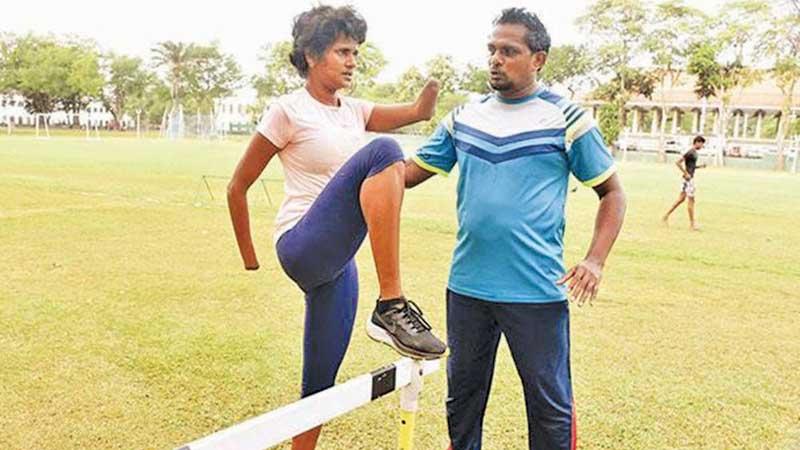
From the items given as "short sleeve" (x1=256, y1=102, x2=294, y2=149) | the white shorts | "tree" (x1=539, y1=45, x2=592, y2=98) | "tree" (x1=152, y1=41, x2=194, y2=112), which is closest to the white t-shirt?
"short sleeve" (x1=256, y1=102, x2=294, y2=149)

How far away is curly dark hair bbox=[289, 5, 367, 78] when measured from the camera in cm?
242

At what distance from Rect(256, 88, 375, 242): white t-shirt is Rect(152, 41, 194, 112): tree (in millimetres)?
63226

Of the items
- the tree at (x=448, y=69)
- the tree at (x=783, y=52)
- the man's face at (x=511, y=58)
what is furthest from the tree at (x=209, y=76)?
the man's face at (x=511, y=58)

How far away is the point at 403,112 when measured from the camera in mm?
2748

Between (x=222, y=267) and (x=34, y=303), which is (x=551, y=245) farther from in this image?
(x=222, y=267)

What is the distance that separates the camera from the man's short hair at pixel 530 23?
8.07 feet

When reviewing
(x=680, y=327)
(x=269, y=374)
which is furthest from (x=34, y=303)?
(x=680, y=327)

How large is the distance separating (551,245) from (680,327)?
11.2ft

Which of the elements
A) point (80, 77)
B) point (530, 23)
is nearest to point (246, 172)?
point (530, 23)

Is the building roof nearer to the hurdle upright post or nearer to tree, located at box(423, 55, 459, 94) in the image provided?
tree, located at box(423, 55, 459, 94)

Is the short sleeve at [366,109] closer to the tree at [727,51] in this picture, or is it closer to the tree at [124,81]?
the tree at [727,51]

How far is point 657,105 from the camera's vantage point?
52250 mm

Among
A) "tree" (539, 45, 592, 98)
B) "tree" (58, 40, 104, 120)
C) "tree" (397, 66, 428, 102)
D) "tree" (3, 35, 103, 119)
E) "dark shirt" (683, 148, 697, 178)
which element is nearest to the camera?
"dark shirt" (683, 148, 697, 178)

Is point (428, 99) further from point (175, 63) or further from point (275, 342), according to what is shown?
point (175, 63)
